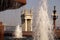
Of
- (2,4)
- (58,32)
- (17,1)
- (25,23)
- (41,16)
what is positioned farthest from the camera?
(25,23)

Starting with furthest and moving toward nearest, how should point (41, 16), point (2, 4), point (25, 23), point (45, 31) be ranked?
point (25, 23) < point (41, 16) < point (45, 31) < point (2, 4)

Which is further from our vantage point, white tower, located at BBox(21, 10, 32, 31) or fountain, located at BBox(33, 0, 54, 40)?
white tower, located at BBox(21, 10, 32, 31)

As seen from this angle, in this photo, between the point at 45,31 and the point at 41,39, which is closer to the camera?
the point at 41,39

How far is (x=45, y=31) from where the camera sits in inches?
456

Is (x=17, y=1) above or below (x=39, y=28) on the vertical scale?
above

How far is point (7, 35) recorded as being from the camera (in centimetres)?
2366

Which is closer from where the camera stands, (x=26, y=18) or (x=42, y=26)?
(x=42, y=26)

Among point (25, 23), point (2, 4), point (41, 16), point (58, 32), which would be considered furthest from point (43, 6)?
point (25, 23)

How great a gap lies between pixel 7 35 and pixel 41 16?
11715mm

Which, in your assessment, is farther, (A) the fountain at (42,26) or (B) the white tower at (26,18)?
(B) the white tower at (26,18)

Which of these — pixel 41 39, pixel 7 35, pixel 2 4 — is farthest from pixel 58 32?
pixel 2 4

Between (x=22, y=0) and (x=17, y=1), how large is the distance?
36 cm

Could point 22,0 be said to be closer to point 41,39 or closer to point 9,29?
point 41,39

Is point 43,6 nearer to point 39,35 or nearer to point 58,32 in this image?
point 39,35
